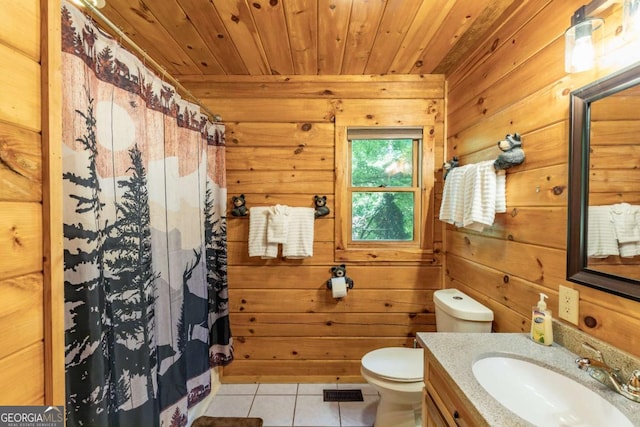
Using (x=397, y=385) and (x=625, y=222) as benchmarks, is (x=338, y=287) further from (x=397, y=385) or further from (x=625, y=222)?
(x=625, y=222)

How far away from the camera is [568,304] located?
99cm

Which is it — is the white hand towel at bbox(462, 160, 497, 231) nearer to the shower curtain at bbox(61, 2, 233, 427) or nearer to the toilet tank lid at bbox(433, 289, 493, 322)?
the toilet tank lid at bbox(433, 289, 493, 322)

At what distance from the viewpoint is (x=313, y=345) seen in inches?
79.2

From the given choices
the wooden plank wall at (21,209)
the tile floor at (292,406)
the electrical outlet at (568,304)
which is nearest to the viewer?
the wooden plank wall at (21,209)

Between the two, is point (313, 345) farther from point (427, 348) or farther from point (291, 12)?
point (291, 12)

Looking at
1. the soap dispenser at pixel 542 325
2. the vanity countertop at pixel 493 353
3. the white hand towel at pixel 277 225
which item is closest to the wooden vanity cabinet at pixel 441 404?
the vanity countertop at pixel 493 353

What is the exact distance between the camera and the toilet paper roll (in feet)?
6.22

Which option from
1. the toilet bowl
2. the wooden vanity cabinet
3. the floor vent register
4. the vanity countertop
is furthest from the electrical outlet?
the floor vent register

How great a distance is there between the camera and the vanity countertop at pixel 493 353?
680 mm

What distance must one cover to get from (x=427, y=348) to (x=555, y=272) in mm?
595

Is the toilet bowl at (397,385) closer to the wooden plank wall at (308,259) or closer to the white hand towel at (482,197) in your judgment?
the wooden plank wall at (308,259)

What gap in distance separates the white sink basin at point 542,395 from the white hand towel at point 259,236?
135 cm

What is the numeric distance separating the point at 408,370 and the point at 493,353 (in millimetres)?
572

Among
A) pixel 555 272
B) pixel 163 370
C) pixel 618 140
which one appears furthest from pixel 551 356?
pixel 163 370
